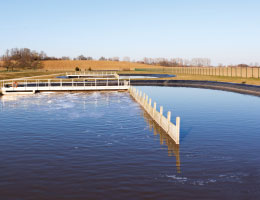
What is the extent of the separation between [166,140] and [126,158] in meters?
5.13

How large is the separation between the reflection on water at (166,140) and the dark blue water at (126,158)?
5 cm

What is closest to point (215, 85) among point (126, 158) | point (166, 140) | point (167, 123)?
point (167, 123)

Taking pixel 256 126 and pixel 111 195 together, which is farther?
pixel 256 126

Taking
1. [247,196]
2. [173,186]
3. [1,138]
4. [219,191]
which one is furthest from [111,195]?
[1,138]

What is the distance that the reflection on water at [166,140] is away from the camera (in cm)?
1862

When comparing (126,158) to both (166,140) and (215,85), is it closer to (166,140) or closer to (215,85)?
(166,140)

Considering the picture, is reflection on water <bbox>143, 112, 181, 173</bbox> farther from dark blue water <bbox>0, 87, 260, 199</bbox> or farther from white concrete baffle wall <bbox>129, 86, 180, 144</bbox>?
white concrete baffle wall <bbox>129, 86, 180, 144</bbox>

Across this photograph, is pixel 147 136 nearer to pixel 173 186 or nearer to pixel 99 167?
pixel 99 167

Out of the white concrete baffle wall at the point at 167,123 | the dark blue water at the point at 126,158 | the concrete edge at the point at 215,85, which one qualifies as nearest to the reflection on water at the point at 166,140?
the dark blue water at the point at 126,158

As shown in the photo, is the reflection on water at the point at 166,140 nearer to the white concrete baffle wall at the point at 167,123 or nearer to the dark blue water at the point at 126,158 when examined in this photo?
the dark blue water at the point at 126,158

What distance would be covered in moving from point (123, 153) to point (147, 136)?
4894mm

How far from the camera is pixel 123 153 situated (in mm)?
19172

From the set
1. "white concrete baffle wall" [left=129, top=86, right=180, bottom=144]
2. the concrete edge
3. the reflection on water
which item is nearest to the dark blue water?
the reflection on water

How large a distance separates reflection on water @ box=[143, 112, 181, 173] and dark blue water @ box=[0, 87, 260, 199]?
0.16 ft
